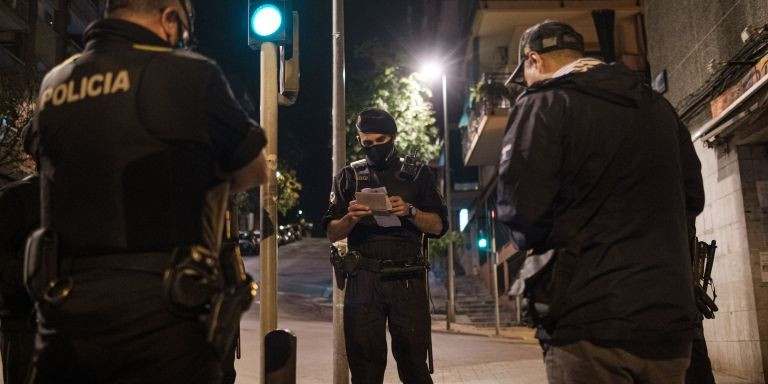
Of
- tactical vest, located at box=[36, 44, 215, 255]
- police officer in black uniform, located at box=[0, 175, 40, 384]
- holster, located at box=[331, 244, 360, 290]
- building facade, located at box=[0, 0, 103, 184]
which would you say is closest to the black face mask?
holster, located at box=[331, 244, 360, 290]

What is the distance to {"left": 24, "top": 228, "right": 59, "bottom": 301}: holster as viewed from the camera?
2.01 meters

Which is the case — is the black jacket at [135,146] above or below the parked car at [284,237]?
below

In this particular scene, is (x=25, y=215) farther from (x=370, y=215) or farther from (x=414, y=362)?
(x=414, y=362)

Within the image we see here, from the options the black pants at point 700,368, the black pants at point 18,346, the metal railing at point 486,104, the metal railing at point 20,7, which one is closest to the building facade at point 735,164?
the black pants at point 700,368

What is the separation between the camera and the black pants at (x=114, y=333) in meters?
1.99

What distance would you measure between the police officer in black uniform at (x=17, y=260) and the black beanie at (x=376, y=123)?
2.33 metres

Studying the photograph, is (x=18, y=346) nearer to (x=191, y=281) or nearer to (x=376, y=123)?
(x=191, y=281)

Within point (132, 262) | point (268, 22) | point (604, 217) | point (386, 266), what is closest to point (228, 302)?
point (132, 262)

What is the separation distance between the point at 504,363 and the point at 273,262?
5474 millimetres

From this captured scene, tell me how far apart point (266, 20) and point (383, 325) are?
2410 millimetres

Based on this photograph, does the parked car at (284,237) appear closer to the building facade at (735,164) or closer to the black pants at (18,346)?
the building facade at (735,164)

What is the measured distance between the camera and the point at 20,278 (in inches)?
134

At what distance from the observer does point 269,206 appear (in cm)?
474

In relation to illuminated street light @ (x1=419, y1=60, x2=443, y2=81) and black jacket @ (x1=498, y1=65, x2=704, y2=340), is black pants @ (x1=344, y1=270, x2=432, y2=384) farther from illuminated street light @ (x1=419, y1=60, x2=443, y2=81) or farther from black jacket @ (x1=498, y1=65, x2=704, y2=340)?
illuminated street light @ (x1=419, y1=60, x2=443, y2=81)
